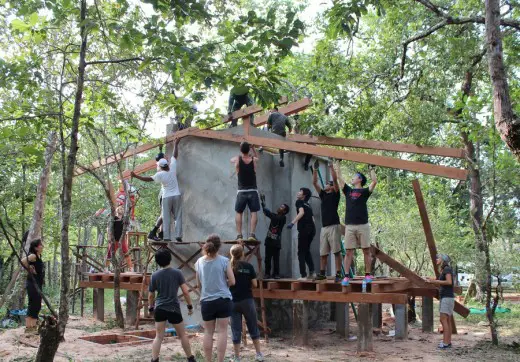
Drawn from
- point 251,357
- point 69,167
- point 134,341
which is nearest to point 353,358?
point 251,357

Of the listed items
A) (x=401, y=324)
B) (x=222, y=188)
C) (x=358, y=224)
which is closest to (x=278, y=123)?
(x=222, y=188)

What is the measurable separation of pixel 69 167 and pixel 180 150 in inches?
237

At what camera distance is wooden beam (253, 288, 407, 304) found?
8.98 meters

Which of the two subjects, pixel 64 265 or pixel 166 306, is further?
pixel 166 306

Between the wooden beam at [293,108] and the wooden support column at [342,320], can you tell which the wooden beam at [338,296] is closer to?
the wooden support column at [342,320]

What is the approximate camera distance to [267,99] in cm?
621

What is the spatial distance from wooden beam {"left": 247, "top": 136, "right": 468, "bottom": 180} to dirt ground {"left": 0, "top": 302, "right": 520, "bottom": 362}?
3.15 metres

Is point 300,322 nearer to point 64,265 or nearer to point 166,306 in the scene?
point 166,306

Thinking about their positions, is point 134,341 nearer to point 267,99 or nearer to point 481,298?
point 267,99

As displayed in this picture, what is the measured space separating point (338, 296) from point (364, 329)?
72 centimetres

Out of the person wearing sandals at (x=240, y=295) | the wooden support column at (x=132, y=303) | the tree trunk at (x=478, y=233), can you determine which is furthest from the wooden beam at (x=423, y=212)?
the wooden support column at (x=132, y=303)

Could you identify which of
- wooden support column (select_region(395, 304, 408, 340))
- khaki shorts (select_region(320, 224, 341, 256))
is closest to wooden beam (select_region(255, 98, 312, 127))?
khaki shorts (select_region(320, 224, 341, 256))

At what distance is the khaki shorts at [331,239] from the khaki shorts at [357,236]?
615 millimetres

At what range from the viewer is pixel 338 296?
373 inches
